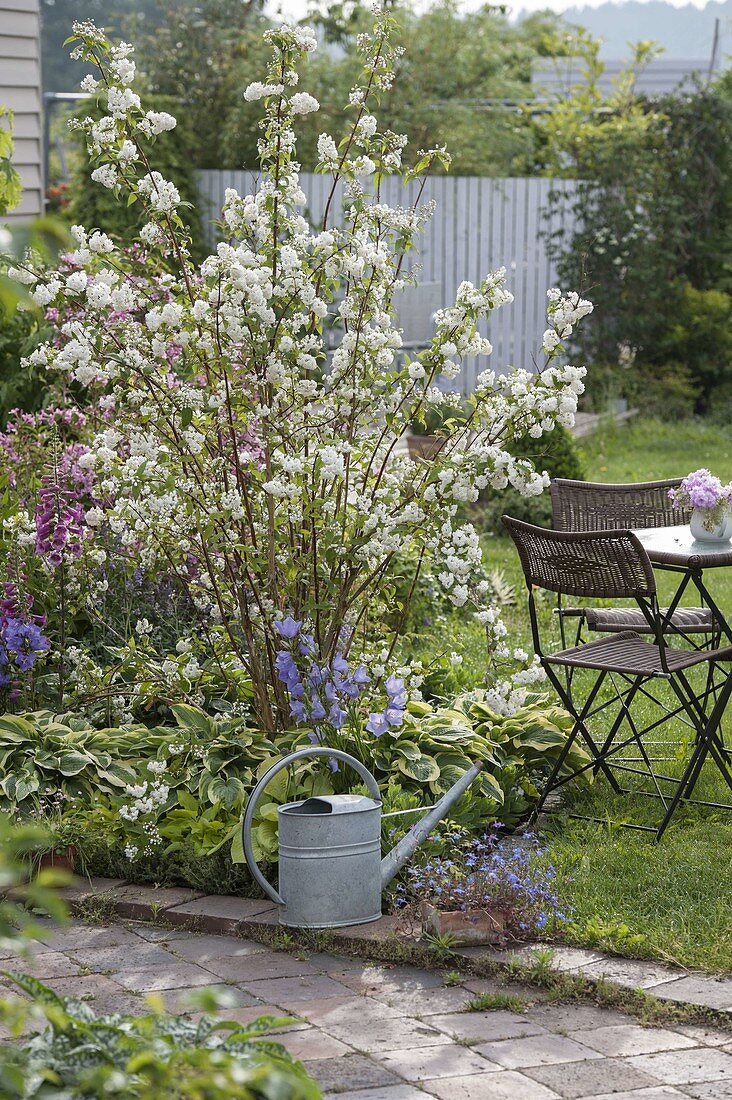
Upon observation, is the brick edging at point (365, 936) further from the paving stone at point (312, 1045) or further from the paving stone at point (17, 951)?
the paving stone at point (312, 1045)

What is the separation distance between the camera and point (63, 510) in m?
5.04

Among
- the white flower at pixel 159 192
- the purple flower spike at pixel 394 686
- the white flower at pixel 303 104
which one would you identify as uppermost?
the white flower at pixel 303 104

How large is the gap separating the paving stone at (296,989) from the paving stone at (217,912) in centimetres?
37

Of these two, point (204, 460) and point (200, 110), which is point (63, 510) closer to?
point (204, 460)

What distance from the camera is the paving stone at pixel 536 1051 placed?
300cm

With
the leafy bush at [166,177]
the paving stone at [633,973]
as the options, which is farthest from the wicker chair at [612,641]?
the leafy bush at [166,177]

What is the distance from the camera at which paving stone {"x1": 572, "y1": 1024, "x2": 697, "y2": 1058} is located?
3.06 m

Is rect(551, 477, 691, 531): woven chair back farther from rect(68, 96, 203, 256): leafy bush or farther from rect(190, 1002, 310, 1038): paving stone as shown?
rect(68, 96, 203, 256): leafy bush

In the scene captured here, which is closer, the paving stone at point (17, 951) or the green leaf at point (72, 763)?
the paving stone at point (17, 951)

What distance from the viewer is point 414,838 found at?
384 centimetres

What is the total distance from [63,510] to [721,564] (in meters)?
2.28

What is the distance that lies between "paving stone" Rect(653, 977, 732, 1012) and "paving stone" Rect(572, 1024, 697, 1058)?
0.12 metres

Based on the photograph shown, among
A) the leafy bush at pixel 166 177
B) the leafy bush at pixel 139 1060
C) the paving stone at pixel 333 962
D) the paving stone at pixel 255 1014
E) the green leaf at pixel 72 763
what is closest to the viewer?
the leafy bush at pixel 139 1060

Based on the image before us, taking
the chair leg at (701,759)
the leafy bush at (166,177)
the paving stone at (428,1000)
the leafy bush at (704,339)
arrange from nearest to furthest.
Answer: the paving stone at (428,1000) < the chair leg at (701,759) < the leafy bush at (166,177) < the leafy bush at (704,339)
